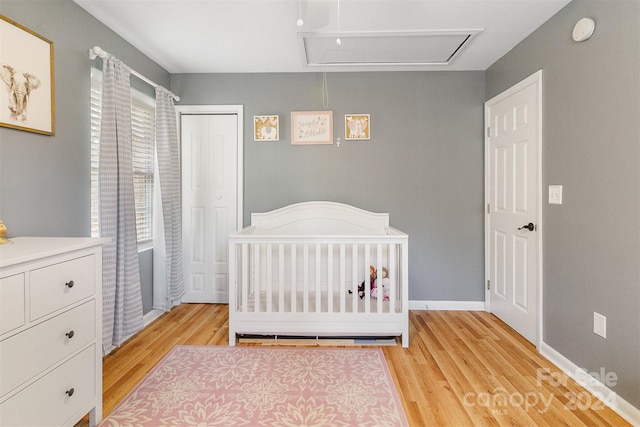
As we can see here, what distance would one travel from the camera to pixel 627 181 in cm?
157

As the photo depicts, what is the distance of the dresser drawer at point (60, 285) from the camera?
1159 mm

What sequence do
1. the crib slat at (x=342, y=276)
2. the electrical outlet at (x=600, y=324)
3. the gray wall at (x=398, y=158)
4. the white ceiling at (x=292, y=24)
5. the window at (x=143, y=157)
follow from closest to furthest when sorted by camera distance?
the electrical outlet at (x=600, y=324) → the white ceiling at (x=292, y=24) → the crib slat at (x=342, y=276) → the window at (x=143, y=157) → the gray wall at (x=398, y=158)

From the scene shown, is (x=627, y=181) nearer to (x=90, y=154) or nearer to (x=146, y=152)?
(x=90, y=154)

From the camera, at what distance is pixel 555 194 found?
2.07m

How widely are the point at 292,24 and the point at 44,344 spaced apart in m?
2.26

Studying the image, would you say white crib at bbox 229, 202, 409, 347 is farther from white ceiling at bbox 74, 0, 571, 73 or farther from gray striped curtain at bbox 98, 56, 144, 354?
white ceiling at bbox 74, 0, 571, 73

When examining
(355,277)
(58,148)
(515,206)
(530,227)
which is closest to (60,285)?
(58,148)

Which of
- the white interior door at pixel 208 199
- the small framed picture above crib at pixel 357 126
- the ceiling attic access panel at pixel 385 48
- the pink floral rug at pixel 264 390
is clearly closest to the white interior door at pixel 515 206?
the ceiling attic access panel at pixel 385 48

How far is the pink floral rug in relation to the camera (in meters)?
1.53

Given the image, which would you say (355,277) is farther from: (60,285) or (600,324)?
(60,285)

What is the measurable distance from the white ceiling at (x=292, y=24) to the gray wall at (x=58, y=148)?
0.78ft

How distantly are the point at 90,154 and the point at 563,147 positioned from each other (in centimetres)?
304

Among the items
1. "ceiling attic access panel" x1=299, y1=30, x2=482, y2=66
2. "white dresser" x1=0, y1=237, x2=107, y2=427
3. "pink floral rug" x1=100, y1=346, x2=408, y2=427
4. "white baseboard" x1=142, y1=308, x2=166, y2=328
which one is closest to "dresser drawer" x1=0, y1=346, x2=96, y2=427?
"white dresser" x1=0, y1=237, x2=107, y2=427

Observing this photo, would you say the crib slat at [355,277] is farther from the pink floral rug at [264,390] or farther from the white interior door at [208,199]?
the white interior door at [208,199]
